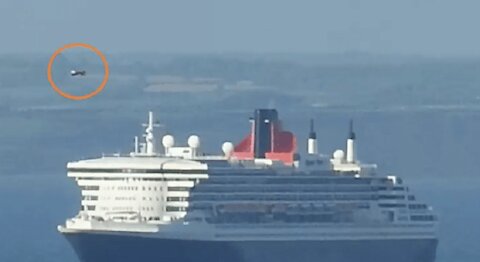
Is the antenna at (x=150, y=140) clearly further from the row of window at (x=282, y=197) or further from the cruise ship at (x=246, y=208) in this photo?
the row of window at (x=282, y=197)

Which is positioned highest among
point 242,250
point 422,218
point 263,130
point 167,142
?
point 263,130

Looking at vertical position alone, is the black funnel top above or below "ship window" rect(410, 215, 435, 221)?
above

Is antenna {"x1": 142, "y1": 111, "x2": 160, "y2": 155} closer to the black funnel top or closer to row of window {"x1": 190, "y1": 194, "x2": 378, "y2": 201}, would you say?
row of window {"x1": 190, "y1": 194, "x2": 378, "y2": 201}

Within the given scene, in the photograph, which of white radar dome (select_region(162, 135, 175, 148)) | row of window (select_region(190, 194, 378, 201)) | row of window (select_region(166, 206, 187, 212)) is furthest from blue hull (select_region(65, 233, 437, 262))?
white radar dome (select_region(162, 135, 175, 148))

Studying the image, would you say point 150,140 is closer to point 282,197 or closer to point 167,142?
point 167,142

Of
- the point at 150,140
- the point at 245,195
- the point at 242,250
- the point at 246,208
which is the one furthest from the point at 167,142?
the point at 242,250

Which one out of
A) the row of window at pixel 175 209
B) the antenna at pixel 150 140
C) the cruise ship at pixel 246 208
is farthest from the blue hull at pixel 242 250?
the antenna at pixel 150 140

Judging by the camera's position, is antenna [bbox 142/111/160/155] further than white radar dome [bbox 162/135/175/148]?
No
